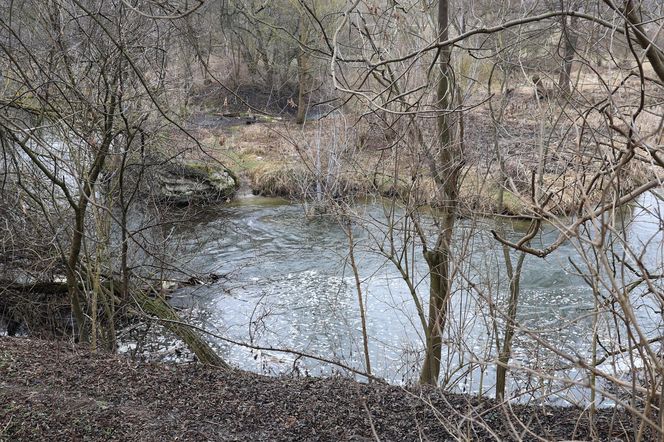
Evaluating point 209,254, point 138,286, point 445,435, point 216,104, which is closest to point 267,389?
point 445,435

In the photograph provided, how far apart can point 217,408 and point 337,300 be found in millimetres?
5511

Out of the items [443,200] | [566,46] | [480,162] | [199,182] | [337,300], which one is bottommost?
[337,300]

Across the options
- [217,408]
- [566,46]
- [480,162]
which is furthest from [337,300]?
[566,46]

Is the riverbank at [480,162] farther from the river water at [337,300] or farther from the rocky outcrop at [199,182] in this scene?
the rocky outcrop at [199,182]

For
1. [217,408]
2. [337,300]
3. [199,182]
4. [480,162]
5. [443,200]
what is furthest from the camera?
[199,182]

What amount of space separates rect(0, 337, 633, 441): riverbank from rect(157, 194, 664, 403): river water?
1.95m

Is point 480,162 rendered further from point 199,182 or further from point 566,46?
point 199,182

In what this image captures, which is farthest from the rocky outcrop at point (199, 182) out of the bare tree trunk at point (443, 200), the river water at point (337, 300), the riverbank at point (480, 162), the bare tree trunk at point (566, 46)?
the bare tree trunk at point (566, 46)

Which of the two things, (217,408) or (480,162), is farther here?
(480,162)

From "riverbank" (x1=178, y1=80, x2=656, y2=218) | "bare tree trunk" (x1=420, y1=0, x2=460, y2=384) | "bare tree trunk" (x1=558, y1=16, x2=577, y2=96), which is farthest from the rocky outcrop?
"bare tree trunk" (x1=558, y1=16, x2=577, y2=96)

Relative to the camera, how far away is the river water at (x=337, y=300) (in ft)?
25.3

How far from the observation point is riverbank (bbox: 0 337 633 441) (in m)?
3.89

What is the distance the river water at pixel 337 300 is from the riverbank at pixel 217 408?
1.95m

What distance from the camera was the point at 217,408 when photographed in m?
4.37
